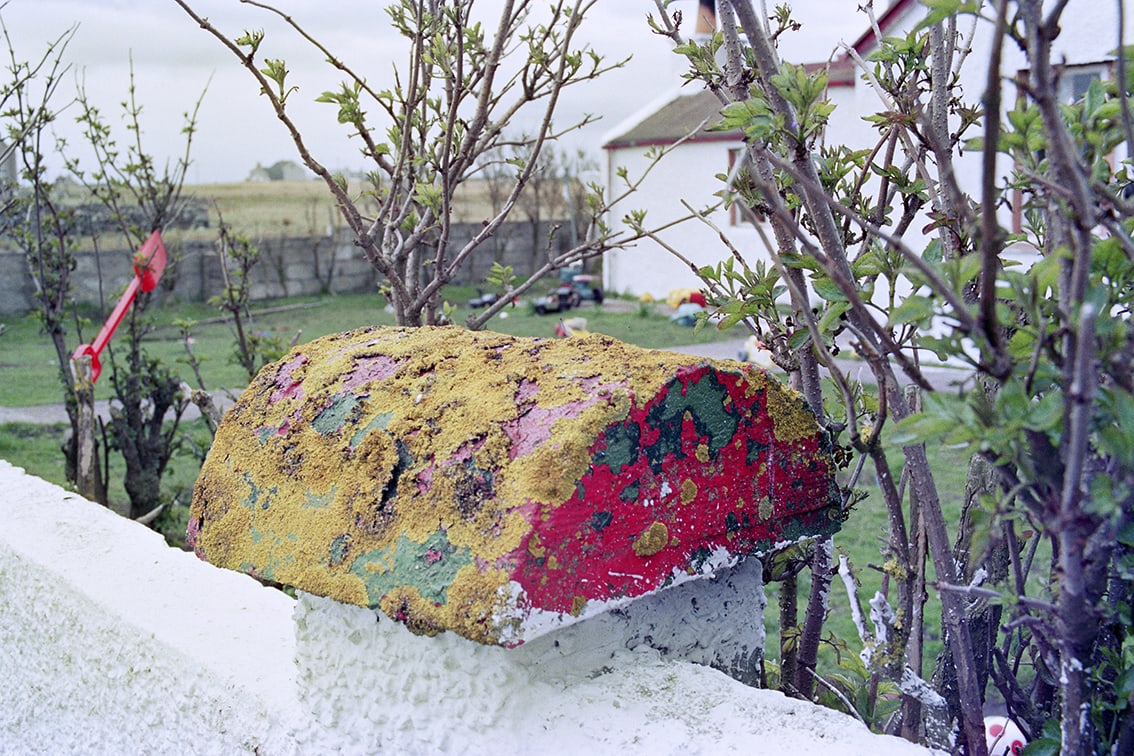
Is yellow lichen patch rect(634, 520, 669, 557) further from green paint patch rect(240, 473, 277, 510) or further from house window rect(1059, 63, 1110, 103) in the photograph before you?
house window rect(1059, 63, 1110, 103)

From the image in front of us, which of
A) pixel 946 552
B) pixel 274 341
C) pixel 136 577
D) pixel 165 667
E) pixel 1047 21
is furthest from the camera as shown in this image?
pixel 274 341

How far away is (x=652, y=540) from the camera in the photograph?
3.90 ft

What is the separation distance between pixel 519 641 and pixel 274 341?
335 cm

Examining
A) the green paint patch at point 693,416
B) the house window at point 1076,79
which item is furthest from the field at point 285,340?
the house window at point 1076,79

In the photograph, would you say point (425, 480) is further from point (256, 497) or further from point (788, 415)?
point (788, 415)

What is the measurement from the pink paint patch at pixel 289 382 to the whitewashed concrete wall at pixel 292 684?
12.5 inches

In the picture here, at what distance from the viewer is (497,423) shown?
1.21m

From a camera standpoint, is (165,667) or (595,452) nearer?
(595,452)

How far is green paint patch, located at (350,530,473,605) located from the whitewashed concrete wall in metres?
0.12

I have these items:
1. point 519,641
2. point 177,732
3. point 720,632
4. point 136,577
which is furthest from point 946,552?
point 136,577

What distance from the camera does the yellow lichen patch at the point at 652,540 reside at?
118 cm

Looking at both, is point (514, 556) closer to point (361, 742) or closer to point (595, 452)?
point (595, 452)

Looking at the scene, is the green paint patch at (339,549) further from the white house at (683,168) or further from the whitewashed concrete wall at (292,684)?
the white house at (683,168)

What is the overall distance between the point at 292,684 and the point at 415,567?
1.36 ft
